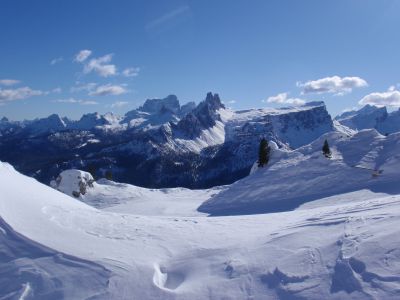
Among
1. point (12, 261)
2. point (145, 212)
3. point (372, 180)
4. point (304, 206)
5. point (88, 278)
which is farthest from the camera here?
point (145, 212)

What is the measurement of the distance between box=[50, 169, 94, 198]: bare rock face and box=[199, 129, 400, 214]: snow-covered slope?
22561 mm

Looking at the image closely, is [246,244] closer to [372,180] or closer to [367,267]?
[367,267]

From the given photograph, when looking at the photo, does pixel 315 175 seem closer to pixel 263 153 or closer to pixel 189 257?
pixel 263 153

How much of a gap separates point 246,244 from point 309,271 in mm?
A: 3386

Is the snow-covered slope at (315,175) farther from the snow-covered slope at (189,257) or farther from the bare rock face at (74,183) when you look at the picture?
the snow-covered slope at (189,257)

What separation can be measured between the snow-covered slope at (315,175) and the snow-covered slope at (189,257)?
22854 mm

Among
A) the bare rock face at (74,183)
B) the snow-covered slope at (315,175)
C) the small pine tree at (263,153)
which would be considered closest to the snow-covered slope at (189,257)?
the snow-covered slope at (315,175)

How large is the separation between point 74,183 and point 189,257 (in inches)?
2033

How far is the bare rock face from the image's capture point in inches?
2357

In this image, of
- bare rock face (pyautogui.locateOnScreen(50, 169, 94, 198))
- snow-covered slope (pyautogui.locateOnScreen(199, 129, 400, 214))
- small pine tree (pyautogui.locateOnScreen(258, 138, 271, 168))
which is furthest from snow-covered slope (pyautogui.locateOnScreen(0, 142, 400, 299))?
bare rock face (pyautogui.locateOnScreen(50, 169, 94, 198))

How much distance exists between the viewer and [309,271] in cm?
1042

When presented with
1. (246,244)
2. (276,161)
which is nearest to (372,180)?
(276,161)

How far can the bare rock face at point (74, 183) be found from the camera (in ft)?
196

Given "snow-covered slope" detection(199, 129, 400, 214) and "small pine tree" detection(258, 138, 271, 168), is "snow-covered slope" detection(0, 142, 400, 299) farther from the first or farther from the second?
"small pine tree" detection(258, 138, 271, 168)
